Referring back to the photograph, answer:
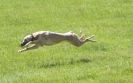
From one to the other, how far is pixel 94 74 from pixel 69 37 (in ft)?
10.1

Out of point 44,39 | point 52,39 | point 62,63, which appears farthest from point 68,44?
point 62,63

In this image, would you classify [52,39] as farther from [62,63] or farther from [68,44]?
[68,44]

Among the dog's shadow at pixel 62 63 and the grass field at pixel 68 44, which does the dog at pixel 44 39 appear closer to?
the grass field at pixel 68 44

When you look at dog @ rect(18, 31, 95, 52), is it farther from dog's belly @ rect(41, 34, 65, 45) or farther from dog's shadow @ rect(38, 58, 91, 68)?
dog's shadow @ rect(38, 58, 91, 68)

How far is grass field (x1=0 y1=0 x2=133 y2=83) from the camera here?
44.2ft

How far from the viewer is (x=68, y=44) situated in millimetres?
18250

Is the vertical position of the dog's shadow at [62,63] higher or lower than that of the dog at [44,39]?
lower

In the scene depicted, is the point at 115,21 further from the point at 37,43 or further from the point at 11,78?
the point at 11,78

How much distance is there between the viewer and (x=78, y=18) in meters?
24.2

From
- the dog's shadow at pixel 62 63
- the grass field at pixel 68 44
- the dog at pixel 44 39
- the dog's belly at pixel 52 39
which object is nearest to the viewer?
the grass field at pixel 68 44

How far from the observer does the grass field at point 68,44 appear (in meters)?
13.5

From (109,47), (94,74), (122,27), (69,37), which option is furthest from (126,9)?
(94,74)

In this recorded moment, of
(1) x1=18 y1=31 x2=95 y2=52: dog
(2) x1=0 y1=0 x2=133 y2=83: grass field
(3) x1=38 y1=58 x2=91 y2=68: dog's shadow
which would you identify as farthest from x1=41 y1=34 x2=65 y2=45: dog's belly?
(3) x1=38 y1=58 x2=91 y2=68: dog's shadow

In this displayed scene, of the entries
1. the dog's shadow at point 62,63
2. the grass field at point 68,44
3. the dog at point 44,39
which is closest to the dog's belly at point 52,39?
the dog at point 44,39
